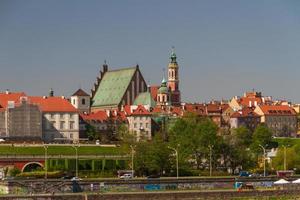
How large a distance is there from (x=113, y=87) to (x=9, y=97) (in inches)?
1226

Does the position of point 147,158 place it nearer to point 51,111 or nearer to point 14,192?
point 14,192

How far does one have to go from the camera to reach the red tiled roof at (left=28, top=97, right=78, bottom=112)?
406 feet

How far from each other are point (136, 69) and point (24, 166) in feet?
218

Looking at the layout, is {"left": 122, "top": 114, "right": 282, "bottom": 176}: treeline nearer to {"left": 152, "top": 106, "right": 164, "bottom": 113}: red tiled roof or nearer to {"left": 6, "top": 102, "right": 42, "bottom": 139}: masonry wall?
{"left": 6, "top": 102, "right": 42, "bottom": 139}: masonry wall

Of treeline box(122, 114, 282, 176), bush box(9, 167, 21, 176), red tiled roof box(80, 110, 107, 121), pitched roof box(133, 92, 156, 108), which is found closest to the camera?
treeline box(122, 114, 282, 176)

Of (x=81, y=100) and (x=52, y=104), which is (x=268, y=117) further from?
(x=52, y=104)

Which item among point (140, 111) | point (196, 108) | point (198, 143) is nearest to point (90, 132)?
point (140, 111)

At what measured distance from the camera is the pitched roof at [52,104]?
124 meters

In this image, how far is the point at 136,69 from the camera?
148250 millimetres

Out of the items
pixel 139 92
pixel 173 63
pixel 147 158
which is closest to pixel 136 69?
pixel 139 92

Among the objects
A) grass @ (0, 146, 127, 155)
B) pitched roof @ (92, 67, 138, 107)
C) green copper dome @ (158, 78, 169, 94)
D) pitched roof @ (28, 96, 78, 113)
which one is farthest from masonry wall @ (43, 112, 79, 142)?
green copper dome @ (158, 78, 169, 94)

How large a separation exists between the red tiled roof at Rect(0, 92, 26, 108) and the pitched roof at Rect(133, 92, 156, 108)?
2681 centimetres

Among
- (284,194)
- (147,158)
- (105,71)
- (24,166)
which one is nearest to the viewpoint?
(284,194)

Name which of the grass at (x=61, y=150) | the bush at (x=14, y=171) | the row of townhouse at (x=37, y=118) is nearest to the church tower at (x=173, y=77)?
the row of townhouse at (x=37, y=118)
